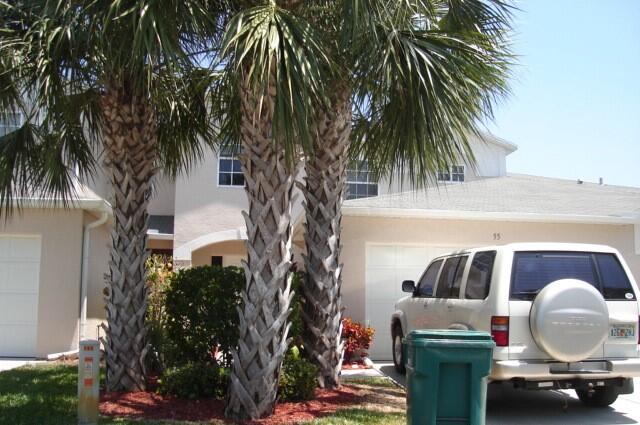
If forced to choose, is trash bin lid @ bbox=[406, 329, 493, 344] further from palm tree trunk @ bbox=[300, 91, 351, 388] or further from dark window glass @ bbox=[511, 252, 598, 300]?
palm tree trunk @ bbox=[300, 91, 351, 388]

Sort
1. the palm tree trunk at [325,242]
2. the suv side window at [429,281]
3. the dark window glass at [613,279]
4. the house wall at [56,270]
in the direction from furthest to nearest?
the house wall at [56,270], the suv side window at [429,281], the palm tree trunk at [325,242], the dark window glass at [613,279]

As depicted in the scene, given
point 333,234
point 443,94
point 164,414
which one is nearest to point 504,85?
point 443,94

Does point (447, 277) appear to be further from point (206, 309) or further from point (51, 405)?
point (51, 405)

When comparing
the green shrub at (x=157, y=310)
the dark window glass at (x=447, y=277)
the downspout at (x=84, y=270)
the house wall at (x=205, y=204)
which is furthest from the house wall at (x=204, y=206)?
the dark window glass at (x=447, y=277)

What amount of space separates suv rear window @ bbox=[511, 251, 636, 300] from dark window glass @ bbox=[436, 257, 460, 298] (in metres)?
1.55

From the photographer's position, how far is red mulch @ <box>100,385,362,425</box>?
24.7ft

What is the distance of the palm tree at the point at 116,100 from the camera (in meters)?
7.09

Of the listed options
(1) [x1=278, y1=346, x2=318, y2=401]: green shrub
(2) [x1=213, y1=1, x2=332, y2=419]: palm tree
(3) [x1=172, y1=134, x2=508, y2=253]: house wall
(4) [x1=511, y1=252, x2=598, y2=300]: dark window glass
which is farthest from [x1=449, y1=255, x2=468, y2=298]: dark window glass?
Result: (3) [x1=172, y1=134, x2=508, y2=253]: house wall

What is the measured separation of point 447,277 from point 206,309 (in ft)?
11.2

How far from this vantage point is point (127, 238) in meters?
8.98

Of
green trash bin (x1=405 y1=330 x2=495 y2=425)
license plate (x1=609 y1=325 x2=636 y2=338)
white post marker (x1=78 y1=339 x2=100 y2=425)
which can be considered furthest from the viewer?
license plate (x1=609 y1=325 x2=636 y2=338)

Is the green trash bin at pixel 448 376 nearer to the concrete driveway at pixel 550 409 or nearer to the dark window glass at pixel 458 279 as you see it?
the concrete driveway at pixel 550 409

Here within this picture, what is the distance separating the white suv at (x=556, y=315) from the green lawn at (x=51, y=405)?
1.51 meters

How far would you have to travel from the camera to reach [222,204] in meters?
20.2
